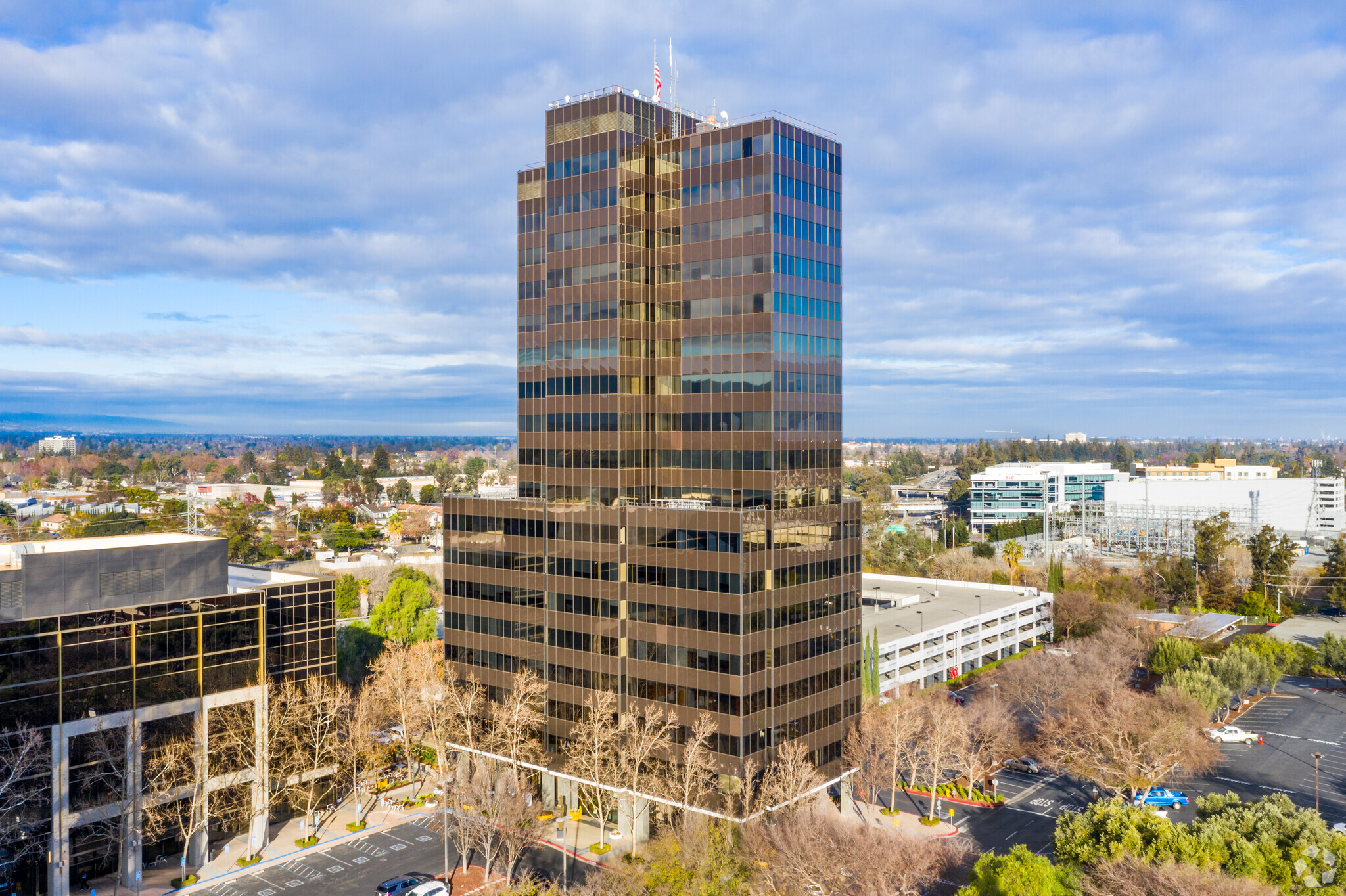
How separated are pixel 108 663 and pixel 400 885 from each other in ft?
88.2

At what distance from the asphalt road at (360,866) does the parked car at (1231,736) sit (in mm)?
73366

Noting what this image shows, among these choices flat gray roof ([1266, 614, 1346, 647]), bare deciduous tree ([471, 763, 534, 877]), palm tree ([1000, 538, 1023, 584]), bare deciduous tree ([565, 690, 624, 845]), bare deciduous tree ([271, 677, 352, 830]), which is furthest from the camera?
palm tree ([1000, 538, 1023, 584])

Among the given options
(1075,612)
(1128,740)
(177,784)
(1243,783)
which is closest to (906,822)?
(1128,740)

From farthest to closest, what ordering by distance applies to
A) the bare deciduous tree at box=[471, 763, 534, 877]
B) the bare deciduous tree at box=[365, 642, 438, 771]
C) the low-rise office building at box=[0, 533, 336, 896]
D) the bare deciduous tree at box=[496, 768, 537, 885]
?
the bare deciduous tree at box=[365, 642, 438, 771] < the bare deciduous tree at box=[496, 768, 537, 885] < the bare deciduous tree at box=[471, 763, 534, 877] < the low-rise office building at box=[0, 533, 336, 896]

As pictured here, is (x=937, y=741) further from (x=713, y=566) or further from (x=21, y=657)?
(x=21, y=657)

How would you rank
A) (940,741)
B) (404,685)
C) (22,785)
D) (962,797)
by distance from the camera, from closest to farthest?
(22,785) → (940,741) → (962,797) → (404,685)

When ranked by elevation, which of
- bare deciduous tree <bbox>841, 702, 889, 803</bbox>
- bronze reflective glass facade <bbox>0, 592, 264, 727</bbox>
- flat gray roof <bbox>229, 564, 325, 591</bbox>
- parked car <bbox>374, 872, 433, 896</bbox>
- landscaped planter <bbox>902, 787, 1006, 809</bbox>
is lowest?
landscaped planter <bbox>902, 787, 1006, 809</bbox>

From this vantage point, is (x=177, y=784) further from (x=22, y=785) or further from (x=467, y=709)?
(x=467, y=709)

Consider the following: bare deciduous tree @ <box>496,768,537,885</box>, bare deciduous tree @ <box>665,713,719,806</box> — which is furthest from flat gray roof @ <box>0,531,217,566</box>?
bare deciduous tree @ <box>665,713,719,806</box>

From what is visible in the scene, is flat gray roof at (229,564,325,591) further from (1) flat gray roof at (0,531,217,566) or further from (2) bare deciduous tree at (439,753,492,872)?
(2) bare deciduous tree at (439,753,492,872)

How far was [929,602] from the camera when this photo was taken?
5364 inches

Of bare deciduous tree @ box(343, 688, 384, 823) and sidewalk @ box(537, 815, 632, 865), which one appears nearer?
sidewalk @ box(537, 815, 632, 865)

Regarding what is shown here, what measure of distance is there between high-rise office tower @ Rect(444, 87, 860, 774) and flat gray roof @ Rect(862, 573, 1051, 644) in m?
36.4

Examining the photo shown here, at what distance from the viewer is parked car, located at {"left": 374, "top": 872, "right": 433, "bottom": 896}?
2512 inches
